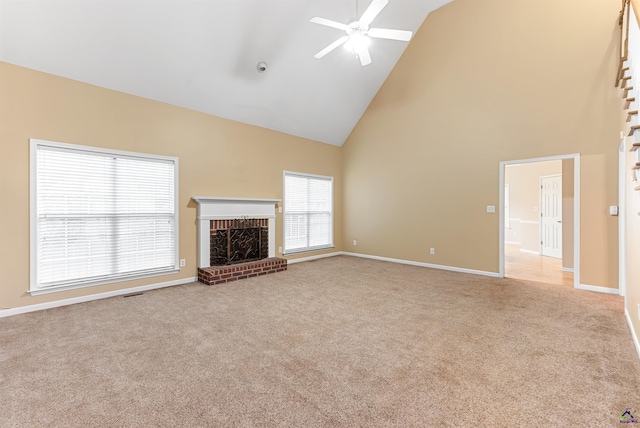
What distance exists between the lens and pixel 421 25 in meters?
5.81

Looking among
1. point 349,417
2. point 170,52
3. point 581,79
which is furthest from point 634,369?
point 170,52

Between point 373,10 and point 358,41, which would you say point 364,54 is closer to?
point 358,41

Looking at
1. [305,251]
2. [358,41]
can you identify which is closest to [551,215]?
[305,251]

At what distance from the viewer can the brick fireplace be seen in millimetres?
4852

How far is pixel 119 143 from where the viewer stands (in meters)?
4.06

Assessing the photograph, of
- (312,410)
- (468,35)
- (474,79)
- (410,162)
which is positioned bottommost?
(312,410)

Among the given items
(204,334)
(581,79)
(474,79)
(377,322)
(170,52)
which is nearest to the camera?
(204,334)

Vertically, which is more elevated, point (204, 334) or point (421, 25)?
point (421, 25)

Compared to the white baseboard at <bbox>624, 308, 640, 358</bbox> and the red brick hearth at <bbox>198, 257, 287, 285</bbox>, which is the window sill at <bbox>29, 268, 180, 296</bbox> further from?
the white baseboard at <bbox>624, 308, 640, 358</bbox>

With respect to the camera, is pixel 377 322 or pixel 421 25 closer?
pixel 377 322

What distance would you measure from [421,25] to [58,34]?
5950 mm

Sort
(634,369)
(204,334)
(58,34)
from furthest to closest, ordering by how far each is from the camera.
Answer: (58,34), (204,334), (634,369)

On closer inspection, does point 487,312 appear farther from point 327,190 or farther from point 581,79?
point 327,190

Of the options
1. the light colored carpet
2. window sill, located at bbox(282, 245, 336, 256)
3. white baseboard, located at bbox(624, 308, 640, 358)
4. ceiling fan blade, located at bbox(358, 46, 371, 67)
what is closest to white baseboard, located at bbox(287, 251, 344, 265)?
window sill, located at bbox(282, 245, 336, 256)
